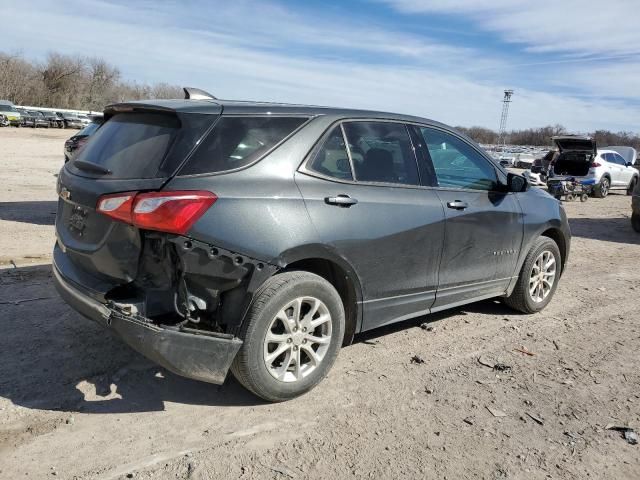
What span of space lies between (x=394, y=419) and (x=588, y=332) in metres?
2.66

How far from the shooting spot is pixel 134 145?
3465 mm

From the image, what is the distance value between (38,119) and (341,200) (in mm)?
62248

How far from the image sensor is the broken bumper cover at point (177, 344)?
3078 millimetres

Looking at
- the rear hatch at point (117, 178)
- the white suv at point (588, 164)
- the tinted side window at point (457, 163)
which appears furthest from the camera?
the white suv at point (588, 164)

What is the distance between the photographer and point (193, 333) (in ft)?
10.4

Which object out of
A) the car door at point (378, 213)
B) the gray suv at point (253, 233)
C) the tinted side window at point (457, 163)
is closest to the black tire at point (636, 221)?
the tinted side window at point (457, 163)

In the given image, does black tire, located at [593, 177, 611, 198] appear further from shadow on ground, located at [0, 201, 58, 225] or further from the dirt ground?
shadow on ground, located at [0, 201, 58, 225]

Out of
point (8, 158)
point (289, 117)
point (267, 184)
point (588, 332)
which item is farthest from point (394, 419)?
point (8, 158)

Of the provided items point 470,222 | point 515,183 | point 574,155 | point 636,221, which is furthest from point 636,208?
point 574,155

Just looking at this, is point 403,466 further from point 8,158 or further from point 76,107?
point 76,107

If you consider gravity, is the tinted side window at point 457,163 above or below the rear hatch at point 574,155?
below

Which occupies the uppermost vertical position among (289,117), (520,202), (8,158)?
(289,117)

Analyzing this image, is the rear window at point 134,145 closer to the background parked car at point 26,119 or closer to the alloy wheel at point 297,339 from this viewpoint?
the alloy wheel at point 297,339

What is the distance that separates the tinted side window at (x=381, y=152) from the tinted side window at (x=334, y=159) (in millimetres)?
73
